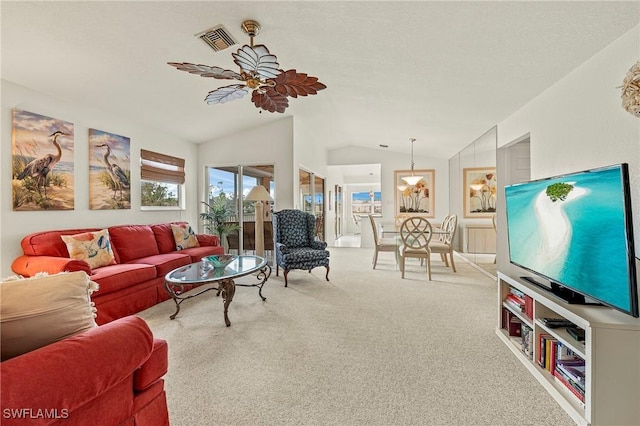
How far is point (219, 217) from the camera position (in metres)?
5.29

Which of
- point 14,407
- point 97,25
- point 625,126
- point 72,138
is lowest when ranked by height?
point 14,407

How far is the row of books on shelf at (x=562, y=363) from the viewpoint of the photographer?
1.59m

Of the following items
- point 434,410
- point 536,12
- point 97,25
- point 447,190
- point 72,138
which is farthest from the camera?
point 447,190

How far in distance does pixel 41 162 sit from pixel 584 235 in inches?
191

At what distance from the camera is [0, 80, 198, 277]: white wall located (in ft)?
9.16

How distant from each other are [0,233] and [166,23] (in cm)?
265

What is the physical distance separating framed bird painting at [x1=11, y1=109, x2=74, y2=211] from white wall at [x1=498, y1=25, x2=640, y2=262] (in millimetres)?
5181

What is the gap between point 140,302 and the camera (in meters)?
3.12

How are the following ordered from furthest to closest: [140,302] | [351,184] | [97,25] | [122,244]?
[351,184], [122,244], [140,302], [97,25]

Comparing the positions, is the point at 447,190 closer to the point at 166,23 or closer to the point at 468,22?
the point at 468,22

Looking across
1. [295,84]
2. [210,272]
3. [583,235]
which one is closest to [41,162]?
[210,272]

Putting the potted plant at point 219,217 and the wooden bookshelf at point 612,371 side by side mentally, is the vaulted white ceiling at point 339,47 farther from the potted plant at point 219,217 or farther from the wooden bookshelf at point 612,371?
the potted plant at point 219,217

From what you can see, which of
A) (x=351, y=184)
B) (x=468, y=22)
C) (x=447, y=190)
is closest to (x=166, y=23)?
(x=468, y=22)

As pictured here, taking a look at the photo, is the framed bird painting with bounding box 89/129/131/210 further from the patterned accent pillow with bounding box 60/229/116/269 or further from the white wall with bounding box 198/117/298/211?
the white wall with bounding box 198/117/298/211
